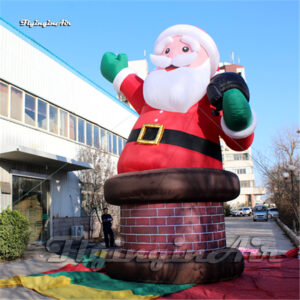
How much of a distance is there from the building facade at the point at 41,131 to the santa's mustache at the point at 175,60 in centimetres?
562

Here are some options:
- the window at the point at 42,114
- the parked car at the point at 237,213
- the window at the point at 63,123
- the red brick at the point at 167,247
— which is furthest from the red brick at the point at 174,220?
the parked car at the point at 237,213

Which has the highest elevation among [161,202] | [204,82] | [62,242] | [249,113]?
[204,82]

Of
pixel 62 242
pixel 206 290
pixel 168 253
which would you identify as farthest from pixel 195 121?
pixel 62 242

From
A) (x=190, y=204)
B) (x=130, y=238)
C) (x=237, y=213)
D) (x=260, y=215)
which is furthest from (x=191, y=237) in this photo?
(x=237, y=213)

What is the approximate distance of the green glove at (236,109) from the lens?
4.81 m

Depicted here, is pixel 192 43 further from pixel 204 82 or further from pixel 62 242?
pixel 62 242

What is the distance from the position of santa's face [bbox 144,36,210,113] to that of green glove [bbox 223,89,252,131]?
0.81 m

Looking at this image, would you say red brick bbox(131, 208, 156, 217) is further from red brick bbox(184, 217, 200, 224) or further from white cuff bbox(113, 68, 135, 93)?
white cuff bbox(113, 68, 135, 93)

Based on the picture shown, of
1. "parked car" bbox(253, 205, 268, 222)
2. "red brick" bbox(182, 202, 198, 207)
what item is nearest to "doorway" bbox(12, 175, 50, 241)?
"red brick" bbox(182, 202, 198, 207)

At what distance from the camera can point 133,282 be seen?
5117 millimetres

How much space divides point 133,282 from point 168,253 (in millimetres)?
709

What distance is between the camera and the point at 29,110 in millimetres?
11859

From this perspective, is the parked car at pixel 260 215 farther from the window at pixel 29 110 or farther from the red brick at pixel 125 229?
the red brick at pixel 125 229

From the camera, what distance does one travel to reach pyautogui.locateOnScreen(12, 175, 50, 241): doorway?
36.7 feet
